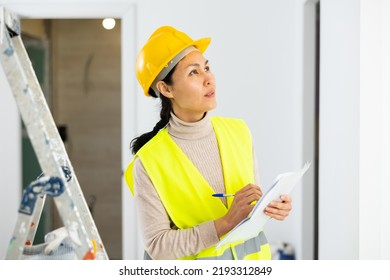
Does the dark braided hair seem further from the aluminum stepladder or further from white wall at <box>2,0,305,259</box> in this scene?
white wall at <box>2,0,305,259</box>

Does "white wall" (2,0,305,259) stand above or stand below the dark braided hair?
above

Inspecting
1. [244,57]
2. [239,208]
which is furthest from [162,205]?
[244,57]

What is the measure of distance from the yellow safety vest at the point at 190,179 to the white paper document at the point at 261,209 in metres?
0.11

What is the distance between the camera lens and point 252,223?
1088 millimetres

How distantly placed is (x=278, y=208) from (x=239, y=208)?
82 mm

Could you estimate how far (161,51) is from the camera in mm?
1219

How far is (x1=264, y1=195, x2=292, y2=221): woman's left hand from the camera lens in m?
1.11

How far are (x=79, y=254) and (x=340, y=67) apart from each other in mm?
1262

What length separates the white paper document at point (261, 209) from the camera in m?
1.05

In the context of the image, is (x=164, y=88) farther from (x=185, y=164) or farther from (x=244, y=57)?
(x=244, y=57)

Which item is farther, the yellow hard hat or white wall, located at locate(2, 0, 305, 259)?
white wall, located at locate(2, 0, 305, 259)

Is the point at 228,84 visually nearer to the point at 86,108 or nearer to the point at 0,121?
the point at 0,121

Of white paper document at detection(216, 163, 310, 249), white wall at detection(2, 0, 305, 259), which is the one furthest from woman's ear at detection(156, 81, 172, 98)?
white wall at detection(2, 0, 305, 259)

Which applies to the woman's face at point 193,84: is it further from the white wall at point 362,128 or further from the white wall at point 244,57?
the white wall at point 244,57
